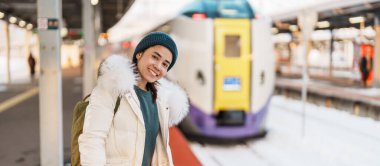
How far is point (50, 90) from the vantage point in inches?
207

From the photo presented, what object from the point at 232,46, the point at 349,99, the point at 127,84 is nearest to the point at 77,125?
the point at 127,84

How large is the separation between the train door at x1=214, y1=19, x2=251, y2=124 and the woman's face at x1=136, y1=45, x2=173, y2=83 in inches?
253

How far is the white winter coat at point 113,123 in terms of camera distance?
1882 mm

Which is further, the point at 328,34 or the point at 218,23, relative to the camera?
the point at 328,34

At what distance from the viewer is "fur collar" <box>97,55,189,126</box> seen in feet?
6.32

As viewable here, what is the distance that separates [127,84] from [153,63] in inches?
7.6

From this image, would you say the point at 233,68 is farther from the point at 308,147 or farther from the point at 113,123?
the point at 113,123

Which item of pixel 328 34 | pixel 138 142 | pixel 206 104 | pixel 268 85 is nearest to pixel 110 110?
pixel 138 142

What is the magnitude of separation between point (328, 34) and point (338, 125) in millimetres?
14091

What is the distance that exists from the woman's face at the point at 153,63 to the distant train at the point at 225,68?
6.36 meters

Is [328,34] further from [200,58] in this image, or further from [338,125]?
[200,58]

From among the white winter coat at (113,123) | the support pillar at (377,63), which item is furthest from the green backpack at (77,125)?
the support pillar at (377,63)

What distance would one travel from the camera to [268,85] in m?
8.97

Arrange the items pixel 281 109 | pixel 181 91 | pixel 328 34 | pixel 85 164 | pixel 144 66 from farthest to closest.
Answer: pixel 328 34 → pixel 281 109 → pixel 181 91 → pixel 144 66 → pixel 85 164
